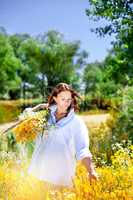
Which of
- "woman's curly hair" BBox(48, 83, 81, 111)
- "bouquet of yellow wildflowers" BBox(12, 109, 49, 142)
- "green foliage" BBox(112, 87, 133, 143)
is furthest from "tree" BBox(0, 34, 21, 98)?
"woman's curly hair" BBox(48, 83, 81, 111)

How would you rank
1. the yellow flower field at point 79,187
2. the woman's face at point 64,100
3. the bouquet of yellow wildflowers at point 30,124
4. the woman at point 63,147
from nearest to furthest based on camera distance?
the yellow flower field at point 79,187
the woman at point 63,147
the woman's face at point 64,100
the bouquet of yellow wildflowers at point 30,124

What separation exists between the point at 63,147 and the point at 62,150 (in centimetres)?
3

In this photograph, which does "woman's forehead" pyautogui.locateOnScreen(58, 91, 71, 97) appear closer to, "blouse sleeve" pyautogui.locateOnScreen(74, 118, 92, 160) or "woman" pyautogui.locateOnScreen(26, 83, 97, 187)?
"woman" pyautogui.locateOnScreen(26, 83, 97, 187)

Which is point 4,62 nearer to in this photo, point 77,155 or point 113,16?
point 113,16

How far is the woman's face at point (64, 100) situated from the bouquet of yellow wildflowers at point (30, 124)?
18 cm

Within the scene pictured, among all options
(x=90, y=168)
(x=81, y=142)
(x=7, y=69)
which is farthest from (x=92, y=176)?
(x=7, y=69)

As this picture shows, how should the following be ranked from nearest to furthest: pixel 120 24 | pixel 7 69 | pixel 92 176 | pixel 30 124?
pixel 92 176
pixel 30 124
pixel 120 24
pixel 7 69

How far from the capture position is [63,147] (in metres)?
4.88

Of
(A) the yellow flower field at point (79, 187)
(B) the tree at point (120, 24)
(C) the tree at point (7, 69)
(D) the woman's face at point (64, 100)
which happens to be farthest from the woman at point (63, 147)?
(C) the tree at point (7, 69)

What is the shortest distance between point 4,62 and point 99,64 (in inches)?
424

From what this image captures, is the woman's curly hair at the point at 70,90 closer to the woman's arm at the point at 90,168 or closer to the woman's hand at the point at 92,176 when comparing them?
the woman's arm at the point at 90,168

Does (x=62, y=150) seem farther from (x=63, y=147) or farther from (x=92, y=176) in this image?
(x=92, y=176)

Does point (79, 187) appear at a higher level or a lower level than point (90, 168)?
lower

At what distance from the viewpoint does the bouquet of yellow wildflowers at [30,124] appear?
5.14 meters
